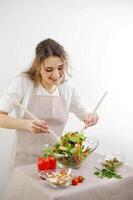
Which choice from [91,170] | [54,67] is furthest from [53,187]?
[54,67]

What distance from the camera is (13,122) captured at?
197 cm

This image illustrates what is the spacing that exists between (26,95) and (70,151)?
0.55m

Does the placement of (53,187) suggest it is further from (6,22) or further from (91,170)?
(6,22)

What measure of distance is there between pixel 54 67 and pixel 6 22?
2.60 feet

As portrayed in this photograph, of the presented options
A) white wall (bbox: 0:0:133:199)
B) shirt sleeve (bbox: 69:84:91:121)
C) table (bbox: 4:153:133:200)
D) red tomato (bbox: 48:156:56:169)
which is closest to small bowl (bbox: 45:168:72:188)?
table (bbox: 4:153:133:200)

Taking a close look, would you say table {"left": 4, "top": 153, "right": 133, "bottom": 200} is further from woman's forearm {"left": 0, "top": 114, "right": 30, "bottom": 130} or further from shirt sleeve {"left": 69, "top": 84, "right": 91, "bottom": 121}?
shirt sleeve {"left": 69, "top": 84, "right": 91, "bottom": 121}

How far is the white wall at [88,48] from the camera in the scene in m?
2.66

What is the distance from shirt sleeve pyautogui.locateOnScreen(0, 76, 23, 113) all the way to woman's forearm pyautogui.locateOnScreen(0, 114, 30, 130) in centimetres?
6

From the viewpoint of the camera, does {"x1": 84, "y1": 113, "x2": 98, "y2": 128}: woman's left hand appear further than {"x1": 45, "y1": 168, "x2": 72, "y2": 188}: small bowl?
Yes

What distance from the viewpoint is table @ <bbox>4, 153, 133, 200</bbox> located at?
5.00 ft

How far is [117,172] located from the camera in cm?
179

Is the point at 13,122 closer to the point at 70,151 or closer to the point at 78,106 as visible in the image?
the point at 70,151

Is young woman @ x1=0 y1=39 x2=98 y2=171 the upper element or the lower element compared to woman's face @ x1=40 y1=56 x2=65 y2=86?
lower

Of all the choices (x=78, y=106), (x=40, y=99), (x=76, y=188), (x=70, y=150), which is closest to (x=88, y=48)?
(x=78, y=106)
